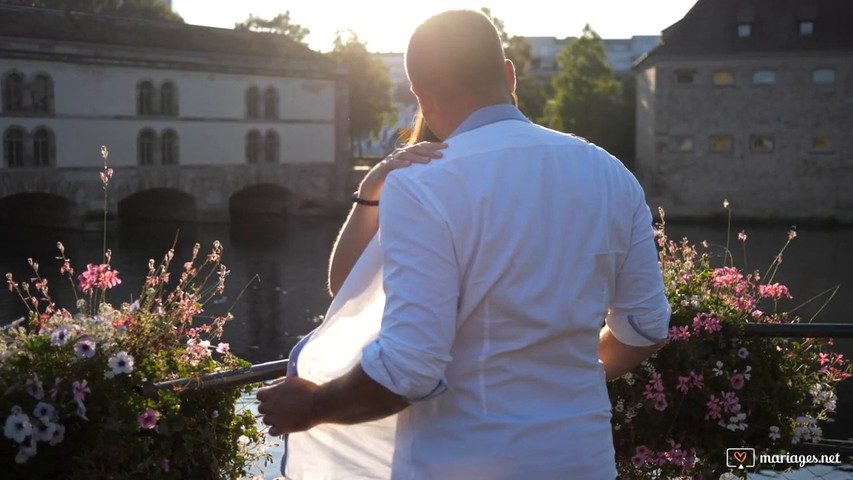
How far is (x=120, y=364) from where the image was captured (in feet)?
8.11

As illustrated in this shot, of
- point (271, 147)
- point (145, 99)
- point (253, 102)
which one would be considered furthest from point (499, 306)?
point (271, 147)

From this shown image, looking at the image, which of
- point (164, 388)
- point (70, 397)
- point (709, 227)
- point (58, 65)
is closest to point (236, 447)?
point (164, 388)

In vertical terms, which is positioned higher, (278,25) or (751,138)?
(278,25)

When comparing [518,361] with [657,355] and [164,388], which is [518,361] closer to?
[164,388]

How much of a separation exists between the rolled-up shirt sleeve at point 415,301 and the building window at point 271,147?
39.0 metres

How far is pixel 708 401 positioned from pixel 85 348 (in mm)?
1760

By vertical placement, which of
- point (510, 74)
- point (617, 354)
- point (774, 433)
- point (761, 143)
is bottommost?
point (761, 143)

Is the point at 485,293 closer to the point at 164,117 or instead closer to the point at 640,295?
the point at 640,295

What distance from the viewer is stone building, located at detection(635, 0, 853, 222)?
41094mm

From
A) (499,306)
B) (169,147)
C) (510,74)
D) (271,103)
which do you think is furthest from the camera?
(271,103)

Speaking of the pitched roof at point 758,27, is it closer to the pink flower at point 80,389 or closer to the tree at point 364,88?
the tree at point 364,88

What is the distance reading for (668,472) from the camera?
10.6ft

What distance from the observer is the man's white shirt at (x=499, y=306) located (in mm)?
1669

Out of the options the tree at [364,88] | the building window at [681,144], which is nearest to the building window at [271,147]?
the tree at [364,88]
